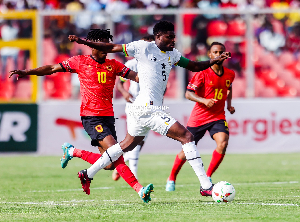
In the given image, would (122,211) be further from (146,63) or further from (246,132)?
(246,132)

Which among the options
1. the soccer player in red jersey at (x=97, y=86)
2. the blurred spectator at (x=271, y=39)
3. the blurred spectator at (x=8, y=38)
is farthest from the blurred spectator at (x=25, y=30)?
the soccer player in red jersey at (x=97, y=86)

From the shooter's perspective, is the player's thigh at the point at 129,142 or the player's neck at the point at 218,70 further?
the player's neck at the point at 218,70

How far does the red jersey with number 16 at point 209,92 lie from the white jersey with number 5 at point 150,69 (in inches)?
69.8

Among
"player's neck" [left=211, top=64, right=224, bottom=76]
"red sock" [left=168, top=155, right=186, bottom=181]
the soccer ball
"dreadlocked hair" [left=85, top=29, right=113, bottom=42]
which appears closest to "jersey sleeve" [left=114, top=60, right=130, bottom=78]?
"dreadlocked hair" [left=85, top=29, right=113, bottom=42]

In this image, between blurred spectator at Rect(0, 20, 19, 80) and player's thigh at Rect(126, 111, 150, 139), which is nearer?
player's thigh at Rect(126, 111, 150, 139)

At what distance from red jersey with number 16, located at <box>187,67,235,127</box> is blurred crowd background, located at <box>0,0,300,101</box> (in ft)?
22.4

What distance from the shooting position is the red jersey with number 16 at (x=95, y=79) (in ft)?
24.5

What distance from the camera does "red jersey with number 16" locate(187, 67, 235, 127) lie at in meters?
8.56

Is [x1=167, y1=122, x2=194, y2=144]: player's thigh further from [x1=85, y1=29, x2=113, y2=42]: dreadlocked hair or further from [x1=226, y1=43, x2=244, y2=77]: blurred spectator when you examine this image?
[x1=226, y1=43, x2=244, y2=77]: blurred spectator

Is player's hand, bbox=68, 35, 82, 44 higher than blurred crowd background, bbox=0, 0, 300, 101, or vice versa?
blurred crowd background, bbox=0, 0, 300, 101

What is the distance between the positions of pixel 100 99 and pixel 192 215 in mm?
2392

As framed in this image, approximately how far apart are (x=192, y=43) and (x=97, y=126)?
873cm

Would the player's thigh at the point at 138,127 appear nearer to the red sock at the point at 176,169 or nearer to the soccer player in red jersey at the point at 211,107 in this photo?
the soccer player in red jersey at the point at 211,107

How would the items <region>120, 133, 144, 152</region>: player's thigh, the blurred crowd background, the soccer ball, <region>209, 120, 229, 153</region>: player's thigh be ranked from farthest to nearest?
the blurred crowd background
<region>209, 120, 229, 153</region>: player's thigh
<region>120, 133, 144, 152</region>: player's thigh
the soccer ball
